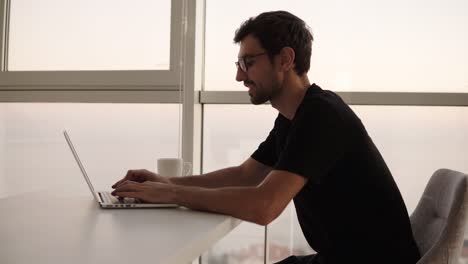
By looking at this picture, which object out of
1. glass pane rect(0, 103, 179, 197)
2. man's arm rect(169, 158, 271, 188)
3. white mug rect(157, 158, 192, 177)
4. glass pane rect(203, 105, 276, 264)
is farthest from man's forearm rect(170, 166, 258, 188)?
glass pane rect(0, 103, 179, 197)

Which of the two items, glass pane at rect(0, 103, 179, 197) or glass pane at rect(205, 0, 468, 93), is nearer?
glass pane at rect(205, 0, 468, 93)

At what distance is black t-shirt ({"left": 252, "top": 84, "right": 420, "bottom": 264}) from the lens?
141 centimetres

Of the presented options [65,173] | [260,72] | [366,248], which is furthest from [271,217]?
[65,173]

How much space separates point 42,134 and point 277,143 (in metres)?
1.82

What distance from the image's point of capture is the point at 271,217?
1.37 metres

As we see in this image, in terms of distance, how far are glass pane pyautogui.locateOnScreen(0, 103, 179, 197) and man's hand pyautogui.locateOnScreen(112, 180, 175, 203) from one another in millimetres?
1430

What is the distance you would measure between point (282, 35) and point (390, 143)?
115 cm

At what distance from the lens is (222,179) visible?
6.31 feet

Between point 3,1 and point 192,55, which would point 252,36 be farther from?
point 3,1

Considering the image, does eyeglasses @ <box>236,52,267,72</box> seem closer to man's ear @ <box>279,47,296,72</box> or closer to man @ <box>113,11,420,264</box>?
man's ear @ <box>279,47,296,72</box>

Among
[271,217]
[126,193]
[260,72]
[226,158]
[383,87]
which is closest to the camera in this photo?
[271,217]

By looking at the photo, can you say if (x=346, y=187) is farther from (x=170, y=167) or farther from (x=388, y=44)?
(x=388, y=44)

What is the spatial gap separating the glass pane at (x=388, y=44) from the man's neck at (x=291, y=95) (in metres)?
0.98

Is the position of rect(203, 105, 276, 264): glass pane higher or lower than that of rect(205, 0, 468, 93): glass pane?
lower
